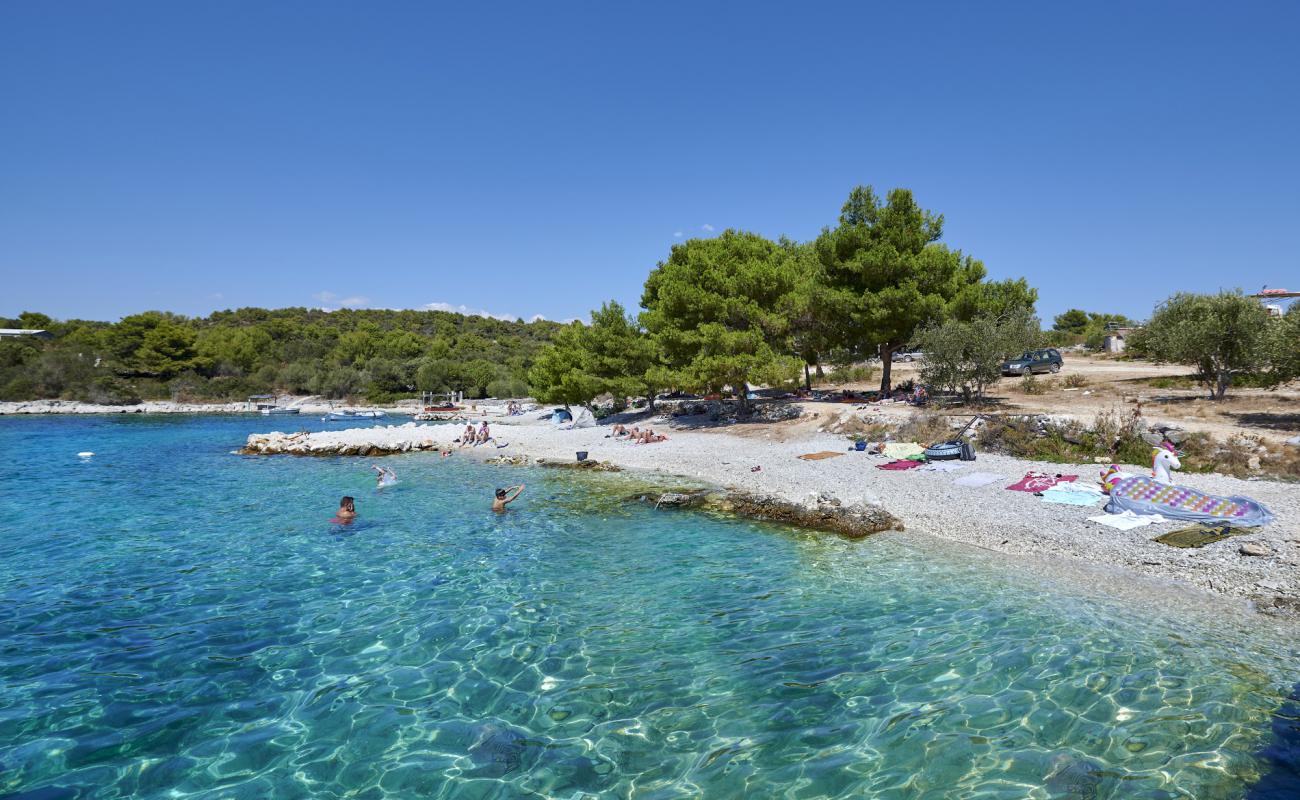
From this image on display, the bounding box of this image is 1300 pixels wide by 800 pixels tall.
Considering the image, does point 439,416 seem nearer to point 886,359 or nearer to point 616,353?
point 616,353

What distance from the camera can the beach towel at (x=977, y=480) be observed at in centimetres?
1691

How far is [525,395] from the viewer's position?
8144 centimetres

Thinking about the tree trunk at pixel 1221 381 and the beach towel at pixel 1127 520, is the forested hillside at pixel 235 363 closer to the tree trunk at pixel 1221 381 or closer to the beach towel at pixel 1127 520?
the tree trunk at pixel 1221 381

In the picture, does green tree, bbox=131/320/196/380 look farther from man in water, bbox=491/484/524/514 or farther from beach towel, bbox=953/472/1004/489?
beach towel, bbox=953/472/1004/489

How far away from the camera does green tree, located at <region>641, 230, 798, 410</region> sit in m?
29.8

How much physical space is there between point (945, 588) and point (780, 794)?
20.3ft

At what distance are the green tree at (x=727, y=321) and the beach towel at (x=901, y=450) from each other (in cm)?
864

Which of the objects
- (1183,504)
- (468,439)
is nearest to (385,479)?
(468,439)

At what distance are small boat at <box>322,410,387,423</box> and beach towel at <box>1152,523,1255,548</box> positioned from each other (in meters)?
65.3

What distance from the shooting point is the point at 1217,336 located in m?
22.8

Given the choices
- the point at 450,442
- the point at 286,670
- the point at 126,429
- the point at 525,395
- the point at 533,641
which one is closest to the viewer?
the point at 286,670

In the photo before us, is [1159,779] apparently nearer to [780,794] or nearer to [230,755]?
[780,794]

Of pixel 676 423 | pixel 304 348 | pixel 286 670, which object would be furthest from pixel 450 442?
pixel 304 348

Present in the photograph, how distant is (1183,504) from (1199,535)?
167 cm
